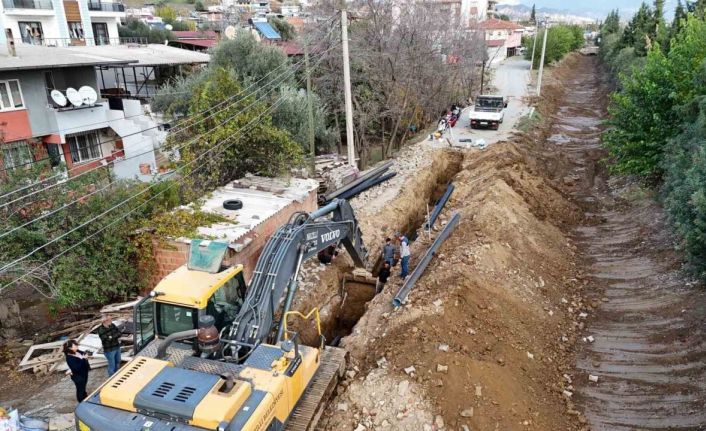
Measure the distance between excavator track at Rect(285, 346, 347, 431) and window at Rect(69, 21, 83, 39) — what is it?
36.0 meters

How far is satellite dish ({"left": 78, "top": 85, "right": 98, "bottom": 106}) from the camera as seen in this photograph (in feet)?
70.0

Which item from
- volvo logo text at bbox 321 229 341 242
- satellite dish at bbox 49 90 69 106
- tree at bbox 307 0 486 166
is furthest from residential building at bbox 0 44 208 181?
tree at bbox 307 0 486 166

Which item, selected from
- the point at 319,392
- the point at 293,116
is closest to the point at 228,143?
the point at 293,116

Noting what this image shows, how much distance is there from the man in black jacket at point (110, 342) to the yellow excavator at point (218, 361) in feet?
A: 5.36

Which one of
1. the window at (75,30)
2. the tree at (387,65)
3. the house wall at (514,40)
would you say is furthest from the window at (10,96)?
the house wall at (514,40)

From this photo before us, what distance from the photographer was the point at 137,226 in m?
13.3

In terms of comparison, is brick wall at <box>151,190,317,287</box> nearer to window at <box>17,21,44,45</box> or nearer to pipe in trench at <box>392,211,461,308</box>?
pipe in trench at <box>392,211,461,308</box>

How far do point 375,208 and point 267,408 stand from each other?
1285 centimetres

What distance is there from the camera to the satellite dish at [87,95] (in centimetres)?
2134

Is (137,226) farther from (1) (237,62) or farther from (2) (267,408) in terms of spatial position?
(1) (237,62)

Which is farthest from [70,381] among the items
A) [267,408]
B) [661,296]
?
[661,296]

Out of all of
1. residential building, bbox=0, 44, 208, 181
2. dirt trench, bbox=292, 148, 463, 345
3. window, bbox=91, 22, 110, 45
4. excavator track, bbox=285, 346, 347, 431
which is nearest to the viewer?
excavator track, bbox=285, 346, 347, 431

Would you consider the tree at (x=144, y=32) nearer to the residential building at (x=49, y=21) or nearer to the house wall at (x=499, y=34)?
the residential building at (x=49, y=21)

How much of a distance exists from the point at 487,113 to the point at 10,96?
24089mm
